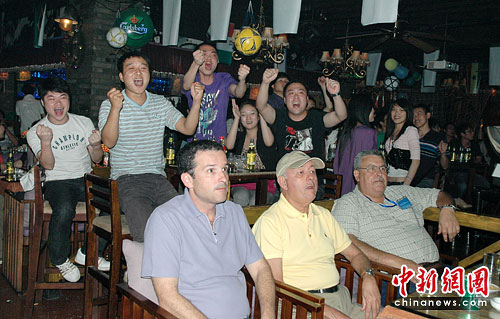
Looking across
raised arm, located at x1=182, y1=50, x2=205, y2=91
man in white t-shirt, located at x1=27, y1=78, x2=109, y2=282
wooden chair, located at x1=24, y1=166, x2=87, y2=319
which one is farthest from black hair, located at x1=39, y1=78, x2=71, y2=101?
raised arm, located at x1=182, y1=50, x2=205, y2=91

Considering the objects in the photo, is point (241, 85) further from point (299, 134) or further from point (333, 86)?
point (333, 86)

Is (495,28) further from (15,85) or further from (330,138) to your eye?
(15,85)

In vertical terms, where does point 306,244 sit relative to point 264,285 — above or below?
above

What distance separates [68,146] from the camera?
3.48 metres

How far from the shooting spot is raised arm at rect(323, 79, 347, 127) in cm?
366

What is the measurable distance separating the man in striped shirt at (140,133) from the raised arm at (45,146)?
58 centimetres

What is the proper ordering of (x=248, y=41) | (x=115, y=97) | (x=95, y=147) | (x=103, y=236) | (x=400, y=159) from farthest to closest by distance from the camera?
(x=248, y=41), (x=400, y=159), (x=95, y=147), (x=103, y=236), (x=115, y=97)

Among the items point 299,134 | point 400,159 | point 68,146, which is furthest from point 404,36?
point 68,146

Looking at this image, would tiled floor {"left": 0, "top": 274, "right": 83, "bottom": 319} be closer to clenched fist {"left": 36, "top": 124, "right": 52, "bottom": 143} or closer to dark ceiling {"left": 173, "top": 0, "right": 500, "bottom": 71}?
clenched fist {"left": 36, "top": 124, "right": 52, "bottom": 143}

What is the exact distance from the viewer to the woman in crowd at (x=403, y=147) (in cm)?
448

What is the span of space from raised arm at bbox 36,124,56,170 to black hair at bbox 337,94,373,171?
2499 mm

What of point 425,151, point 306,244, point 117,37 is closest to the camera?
point 306,244

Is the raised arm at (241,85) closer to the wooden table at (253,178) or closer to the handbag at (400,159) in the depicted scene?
the wooden table at (253,178)

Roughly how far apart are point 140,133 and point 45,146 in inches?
33.5
